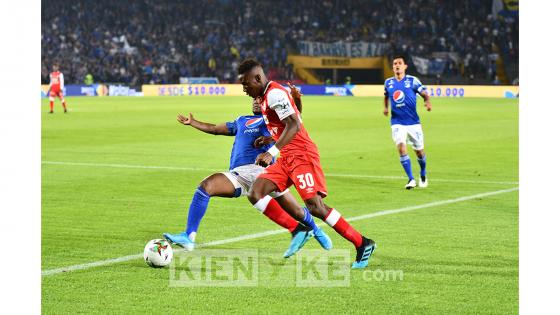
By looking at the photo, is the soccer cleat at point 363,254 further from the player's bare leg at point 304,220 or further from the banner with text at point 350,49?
the banner with text at point 350,49

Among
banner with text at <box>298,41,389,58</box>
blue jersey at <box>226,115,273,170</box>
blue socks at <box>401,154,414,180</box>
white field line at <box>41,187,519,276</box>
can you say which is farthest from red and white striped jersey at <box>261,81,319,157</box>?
banner with text at <box>298,41,389,58</box>

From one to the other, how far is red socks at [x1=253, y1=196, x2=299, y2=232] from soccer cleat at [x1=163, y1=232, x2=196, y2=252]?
68cm

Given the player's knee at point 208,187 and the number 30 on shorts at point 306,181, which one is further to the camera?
the player's knee at point 208,187

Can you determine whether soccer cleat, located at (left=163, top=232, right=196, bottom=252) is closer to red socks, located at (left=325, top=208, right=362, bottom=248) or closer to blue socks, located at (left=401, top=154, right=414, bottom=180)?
red socks, located at (left=325, top=208, right=362, bottom=248)

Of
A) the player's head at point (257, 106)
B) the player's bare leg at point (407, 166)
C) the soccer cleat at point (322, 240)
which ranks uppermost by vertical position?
the player's head at point (257, 106)

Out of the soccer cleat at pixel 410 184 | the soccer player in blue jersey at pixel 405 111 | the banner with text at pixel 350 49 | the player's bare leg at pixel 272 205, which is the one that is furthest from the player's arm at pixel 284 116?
the banner with text at pixel 350 49

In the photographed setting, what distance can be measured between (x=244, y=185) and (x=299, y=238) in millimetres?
778

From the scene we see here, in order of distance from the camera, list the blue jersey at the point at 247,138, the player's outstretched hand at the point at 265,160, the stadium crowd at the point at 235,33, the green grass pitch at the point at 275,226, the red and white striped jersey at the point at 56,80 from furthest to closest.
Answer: the stadium crowd at the point at 235,33, the red and white striped jersey at the point at 56,80, the blue jersey at the point at 247,138, the player's outstretched hand at the point at 265,160, the green grass pitch at the point at 275,226

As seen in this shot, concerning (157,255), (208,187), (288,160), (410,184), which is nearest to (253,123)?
(208,187)

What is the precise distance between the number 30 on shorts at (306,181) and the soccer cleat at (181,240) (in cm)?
120

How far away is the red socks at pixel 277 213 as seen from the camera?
27.4ft

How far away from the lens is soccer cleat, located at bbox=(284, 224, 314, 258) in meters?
8.20

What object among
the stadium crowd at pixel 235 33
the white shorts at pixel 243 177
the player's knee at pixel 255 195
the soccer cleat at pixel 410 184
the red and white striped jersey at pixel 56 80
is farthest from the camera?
the stadium crowd at pixel 235 33
